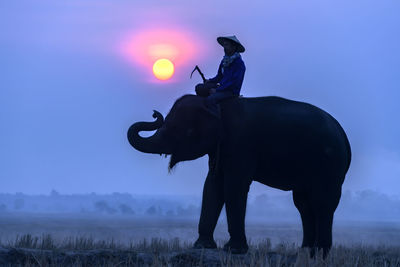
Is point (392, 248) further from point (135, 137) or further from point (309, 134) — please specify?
point (135, 137)

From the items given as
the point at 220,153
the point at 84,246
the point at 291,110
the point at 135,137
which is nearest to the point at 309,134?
the point at 291,110

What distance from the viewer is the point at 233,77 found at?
1179cm

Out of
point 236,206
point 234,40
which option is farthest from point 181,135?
point 234,40

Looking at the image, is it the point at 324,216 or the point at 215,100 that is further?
the point at 324,216

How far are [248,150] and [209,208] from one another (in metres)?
1.17

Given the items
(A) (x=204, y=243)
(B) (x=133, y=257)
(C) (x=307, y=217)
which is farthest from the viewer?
(C) (x=307, y=217)

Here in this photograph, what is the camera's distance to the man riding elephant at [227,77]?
11766mm

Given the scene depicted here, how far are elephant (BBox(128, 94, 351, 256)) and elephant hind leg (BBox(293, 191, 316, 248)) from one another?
1.30 ft

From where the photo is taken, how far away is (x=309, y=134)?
11883mm

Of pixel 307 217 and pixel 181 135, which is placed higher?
pixel 181 135

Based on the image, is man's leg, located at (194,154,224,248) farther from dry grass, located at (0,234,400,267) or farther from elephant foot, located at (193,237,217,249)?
dry grass, located at (0,234,400,267)

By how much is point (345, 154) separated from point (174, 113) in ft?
9.30

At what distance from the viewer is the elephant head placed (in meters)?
11.6

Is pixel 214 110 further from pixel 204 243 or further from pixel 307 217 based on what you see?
pixel 307 217
